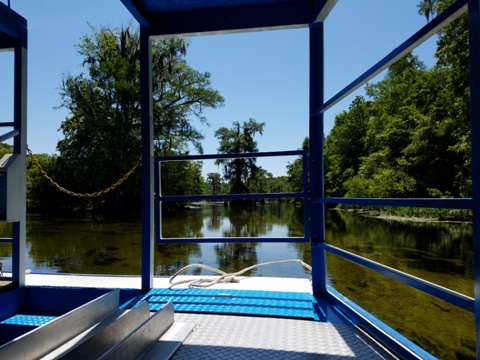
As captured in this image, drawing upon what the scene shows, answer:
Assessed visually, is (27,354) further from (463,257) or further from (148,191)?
(463,257)

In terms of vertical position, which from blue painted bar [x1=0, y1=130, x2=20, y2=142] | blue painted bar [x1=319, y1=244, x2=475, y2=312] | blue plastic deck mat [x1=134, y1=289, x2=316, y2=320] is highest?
blue painted bar [x1=0, y1=130, x2=20, y2=142]

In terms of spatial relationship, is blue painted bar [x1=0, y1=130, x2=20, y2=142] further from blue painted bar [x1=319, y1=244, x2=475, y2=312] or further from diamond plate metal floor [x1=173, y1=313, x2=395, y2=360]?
blue painted bar [x1=319, y1=244, x2=475, y2=312]

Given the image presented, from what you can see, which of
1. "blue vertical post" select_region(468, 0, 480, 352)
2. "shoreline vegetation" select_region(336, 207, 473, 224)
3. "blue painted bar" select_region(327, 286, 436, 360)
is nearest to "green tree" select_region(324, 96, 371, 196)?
"shoreline vegetation" select_region(336, 207, 473, 224)

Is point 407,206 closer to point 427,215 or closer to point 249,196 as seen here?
point 249,196

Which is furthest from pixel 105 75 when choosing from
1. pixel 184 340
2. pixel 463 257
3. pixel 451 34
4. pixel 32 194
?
pixel 184 340

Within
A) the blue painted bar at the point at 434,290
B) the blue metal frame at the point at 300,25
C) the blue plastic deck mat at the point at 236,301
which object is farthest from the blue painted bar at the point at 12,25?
the blue painted bar at the point at 434,290

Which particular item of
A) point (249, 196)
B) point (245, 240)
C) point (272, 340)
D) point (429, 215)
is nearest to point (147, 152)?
point (249, 196)

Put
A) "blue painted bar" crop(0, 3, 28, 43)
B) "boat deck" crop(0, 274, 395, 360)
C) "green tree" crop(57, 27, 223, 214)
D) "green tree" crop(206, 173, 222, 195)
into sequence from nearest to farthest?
"boat deck" crop(0, 274, 395, 360)
"blue painted bar" crop(0, 3, 28, 43)
"green tree" crop(57, 27, 223, 214)
"green tree" crop(206, 173, 222, 195)

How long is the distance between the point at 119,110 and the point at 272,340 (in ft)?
81.2

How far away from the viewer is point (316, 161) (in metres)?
2.16

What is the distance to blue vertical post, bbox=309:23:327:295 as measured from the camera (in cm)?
213

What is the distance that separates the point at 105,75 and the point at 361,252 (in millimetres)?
21843

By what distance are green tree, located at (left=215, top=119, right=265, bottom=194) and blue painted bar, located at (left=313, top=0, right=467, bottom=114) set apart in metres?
40.7

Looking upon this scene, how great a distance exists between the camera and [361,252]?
834cm
